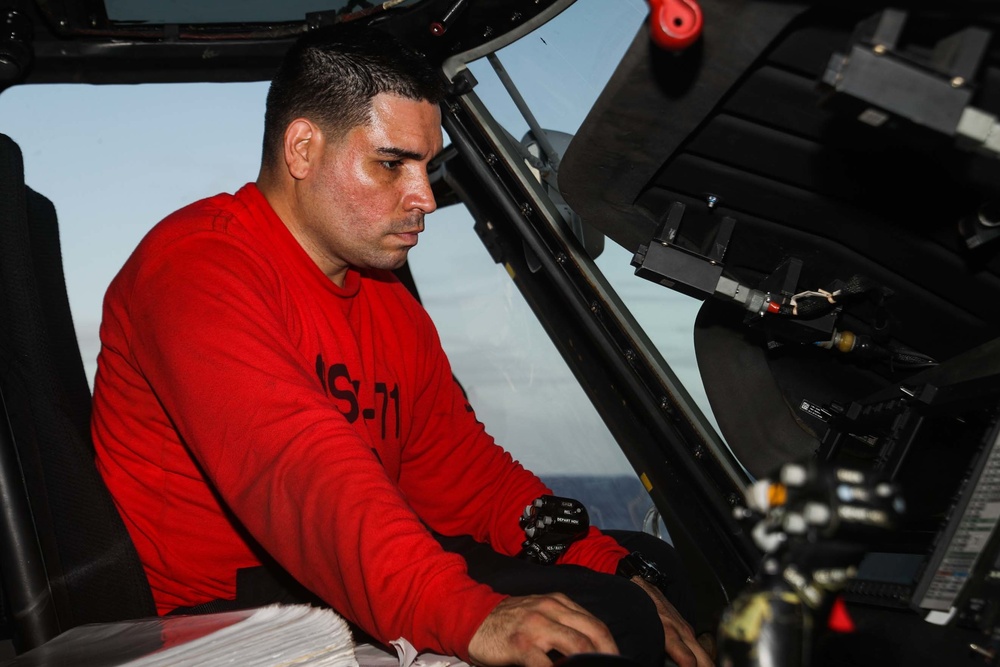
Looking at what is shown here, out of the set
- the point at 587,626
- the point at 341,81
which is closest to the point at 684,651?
the point at 587,626

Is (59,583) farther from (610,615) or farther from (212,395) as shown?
(610,615)

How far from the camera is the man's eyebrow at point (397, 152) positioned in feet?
5.26

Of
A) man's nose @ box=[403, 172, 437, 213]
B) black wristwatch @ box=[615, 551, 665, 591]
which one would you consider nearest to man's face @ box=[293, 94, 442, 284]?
man's nose @ box=[403, 172, 437, 213]

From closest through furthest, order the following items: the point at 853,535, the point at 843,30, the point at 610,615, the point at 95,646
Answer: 1. the point at 853,535
2. the point at 843,30
3. the point at 95,646
4. the point at 610,615

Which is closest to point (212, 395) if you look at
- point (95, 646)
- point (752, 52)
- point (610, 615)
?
point (95, 646)

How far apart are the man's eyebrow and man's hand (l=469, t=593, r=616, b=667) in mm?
895

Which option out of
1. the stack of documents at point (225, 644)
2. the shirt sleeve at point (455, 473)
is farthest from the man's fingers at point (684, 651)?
the stack of documents at point (225, 644)

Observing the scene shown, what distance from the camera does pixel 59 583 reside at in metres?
1.28

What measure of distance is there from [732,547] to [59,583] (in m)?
1.20

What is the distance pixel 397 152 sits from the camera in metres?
1.61

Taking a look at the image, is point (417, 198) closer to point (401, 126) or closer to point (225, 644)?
Result: point (401, 126)

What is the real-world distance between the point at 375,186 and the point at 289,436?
2.06ft

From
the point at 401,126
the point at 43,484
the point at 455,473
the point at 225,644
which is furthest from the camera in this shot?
the point at 455,473

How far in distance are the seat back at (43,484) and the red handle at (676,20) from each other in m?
1.05
